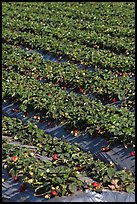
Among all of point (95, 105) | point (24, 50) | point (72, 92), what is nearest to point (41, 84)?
point (72, 92)

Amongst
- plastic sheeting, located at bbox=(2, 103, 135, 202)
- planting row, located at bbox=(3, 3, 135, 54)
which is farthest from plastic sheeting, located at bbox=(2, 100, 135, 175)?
planting row, located at bbox=(3, 3, 135, 54)

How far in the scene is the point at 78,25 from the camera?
14.2 meters

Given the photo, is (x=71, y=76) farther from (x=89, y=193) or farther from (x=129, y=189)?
(x=89, y=193)

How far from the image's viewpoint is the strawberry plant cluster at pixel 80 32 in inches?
404

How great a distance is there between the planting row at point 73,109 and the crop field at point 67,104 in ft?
0.04

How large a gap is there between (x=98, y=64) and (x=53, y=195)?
5612 mm

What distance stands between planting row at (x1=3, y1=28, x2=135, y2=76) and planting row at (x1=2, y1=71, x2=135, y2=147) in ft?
5.16

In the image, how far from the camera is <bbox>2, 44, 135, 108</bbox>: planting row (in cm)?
809

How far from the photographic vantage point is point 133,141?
19.6ft

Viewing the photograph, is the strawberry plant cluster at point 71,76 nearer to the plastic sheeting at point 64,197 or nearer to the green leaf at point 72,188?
Answer: the plastic sheeting at point 64,197

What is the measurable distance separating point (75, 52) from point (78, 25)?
3759mm

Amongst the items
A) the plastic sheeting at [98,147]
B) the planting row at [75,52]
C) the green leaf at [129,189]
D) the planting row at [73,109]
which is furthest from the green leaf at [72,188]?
the planting row at [75,52]

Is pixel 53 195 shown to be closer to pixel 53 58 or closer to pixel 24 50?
pixel 53 58

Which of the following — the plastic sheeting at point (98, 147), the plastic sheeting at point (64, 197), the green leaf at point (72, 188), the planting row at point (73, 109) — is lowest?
the plastic sheeting at point (64, 197)
